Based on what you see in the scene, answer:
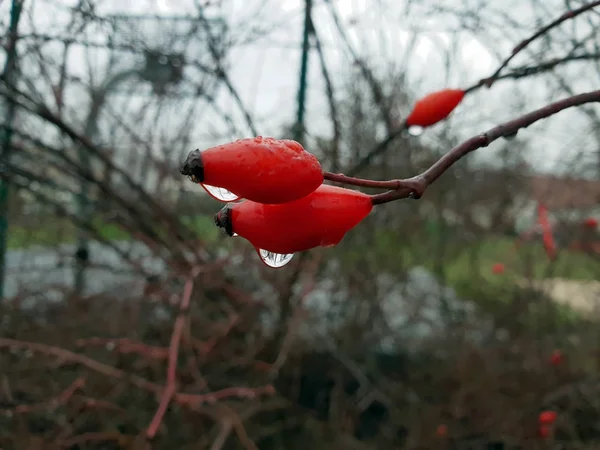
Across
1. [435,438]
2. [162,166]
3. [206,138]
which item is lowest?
[435,438]

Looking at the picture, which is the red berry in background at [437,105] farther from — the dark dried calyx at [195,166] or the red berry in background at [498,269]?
the red berry in background at [498,269]

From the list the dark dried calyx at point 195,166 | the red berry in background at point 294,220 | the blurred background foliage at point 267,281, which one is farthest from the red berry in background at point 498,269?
the dark dried calyx at point 195,166

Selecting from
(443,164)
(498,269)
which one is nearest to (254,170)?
(443,164)

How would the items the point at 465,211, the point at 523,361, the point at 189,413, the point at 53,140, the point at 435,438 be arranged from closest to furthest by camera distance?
the point at 189,413 < the point at 435,438 < the point at 53,140 < the point at 523,361 < the point at 465,211

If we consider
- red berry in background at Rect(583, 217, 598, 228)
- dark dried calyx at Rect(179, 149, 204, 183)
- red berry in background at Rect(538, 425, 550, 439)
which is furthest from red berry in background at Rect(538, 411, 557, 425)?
dark dried calyx at Rect(179, 149, 204, 183)

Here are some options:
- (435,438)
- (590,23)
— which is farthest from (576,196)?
(590,23)

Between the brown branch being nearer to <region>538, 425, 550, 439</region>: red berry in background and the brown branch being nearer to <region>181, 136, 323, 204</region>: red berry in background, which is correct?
<region>181, 136, 323, 204</region>: red berry in background

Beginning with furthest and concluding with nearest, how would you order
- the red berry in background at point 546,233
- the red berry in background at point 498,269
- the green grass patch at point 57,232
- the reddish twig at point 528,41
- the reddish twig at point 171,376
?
1. the red berry in background at point 498,269
2. the red berry in background at point 546,233
3. the green grass patch at point 57,232
4. the reddish twig at point 171,376
5. the reddish twig at point 528,41

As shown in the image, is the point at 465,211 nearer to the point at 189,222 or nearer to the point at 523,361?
the point at 523,361
